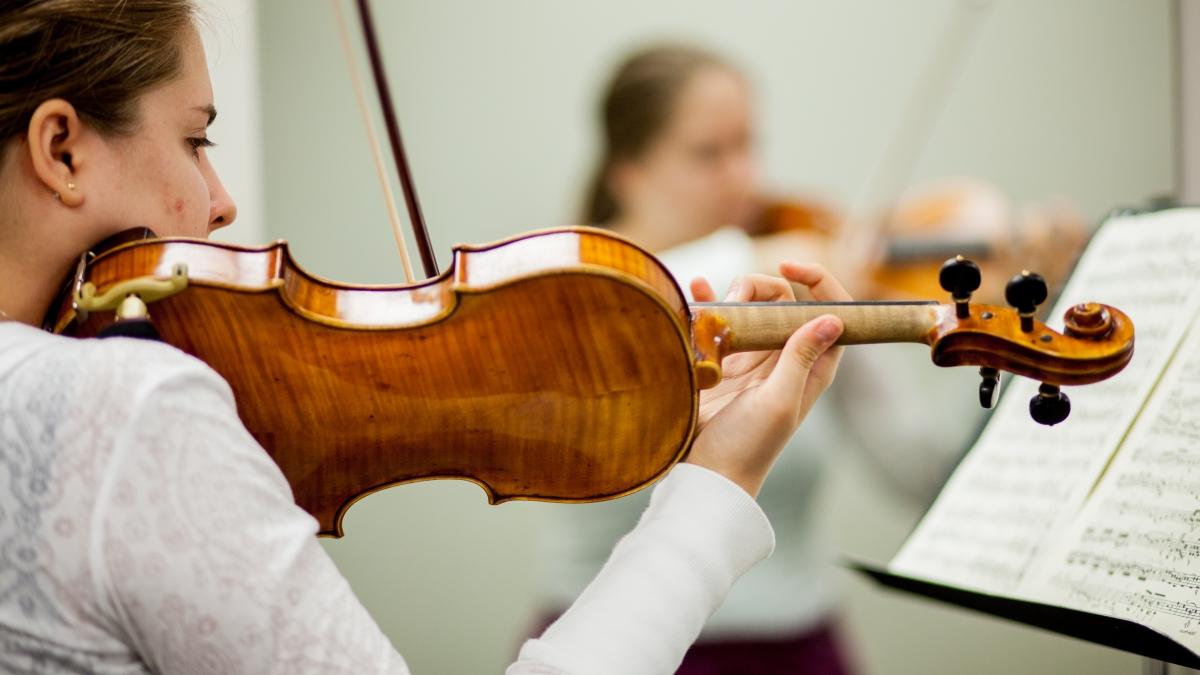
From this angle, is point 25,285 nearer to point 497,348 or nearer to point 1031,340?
point 497,348

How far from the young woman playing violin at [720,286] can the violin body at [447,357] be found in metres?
1.02

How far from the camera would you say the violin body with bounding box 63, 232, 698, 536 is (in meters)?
0.79

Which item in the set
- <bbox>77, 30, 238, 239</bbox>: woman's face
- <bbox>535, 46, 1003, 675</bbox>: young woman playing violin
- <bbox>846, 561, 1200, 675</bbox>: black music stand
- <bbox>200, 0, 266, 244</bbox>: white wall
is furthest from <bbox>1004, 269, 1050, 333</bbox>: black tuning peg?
<bbox>200, 0, 266, 244</bbox>: white wall

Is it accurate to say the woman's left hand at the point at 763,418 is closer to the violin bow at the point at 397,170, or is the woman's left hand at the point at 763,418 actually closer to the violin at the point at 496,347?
the violin at the point at 496,347

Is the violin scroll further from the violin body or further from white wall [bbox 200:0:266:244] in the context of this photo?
white wall [bbox 200:0:266:244]

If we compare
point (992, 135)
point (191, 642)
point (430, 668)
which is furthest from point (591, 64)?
point (191, 642)

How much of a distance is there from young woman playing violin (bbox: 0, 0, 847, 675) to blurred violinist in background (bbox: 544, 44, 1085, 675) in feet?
3.44

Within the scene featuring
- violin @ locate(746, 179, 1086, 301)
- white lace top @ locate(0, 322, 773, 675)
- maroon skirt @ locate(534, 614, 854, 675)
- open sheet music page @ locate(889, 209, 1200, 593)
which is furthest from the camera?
violin @ locate(746, 179, 1086, 301)

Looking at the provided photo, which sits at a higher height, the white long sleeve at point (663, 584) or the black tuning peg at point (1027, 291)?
the black tuning peg at point (1027, 291)

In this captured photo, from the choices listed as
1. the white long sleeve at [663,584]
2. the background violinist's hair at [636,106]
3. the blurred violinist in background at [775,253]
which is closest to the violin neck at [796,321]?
the white long sleeve at [663,584]

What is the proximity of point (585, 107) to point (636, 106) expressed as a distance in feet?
2.33

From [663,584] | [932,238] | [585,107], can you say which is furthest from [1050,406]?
[585,107]

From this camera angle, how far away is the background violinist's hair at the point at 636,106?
227 centimetres

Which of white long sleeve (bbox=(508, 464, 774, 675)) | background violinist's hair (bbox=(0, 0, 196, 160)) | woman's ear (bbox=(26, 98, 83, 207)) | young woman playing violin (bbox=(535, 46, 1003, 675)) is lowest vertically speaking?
young woman playing violin (bbox=(535, 46, 1003, 675))
